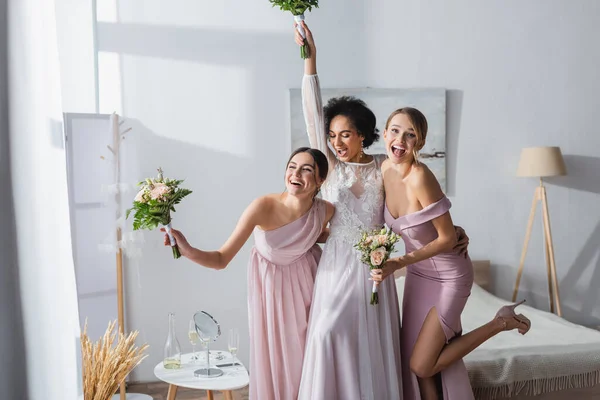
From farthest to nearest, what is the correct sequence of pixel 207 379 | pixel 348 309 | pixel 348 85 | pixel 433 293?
pixel 348 85 → pixel 207 379 → pixel 433 293 → pixel 348 309

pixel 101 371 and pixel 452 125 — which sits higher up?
pixel 452 125

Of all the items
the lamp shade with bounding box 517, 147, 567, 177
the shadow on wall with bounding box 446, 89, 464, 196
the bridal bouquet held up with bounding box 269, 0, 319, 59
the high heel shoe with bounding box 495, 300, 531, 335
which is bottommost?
the high heel shoe with bounding box 495, 300, 531, 335

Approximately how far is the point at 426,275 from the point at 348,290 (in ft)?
1.37

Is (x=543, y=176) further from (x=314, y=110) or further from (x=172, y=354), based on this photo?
(x=172, y=354)

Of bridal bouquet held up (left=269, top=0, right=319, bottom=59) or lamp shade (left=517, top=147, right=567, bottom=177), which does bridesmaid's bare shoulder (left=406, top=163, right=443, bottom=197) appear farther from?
lamp shade (left=517, top=147, right=567, bottom=177)

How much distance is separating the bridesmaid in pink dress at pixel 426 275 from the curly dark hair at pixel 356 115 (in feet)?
0.35

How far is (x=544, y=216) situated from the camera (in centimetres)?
527

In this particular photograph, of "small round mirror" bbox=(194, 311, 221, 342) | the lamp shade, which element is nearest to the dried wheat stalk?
"small round mirror" bbox=(194, 311, 221, 342)

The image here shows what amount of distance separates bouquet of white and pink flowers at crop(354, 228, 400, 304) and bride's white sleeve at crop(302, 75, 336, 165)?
52 cm

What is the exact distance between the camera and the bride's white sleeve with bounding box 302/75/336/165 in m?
3.00

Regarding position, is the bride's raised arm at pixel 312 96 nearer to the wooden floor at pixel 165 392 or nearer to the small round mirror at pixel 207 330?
the small round mirror at pixel 207 330

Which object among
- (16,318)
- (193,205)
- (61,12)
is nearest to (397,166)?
(16,318)

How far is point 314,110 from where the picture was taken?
3000 mm

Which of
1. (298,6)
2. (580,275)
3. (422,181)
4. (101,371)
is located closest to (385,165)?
(422,181)
